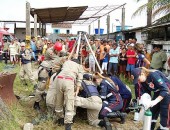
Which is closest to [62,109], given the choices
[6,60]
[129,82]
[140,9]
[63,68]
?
[63,68]

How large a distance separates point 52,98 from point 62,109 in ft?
1.24

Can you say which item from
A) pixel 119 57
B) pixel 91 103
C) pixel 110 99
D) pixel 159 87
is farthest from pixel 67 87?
pixel 119 57

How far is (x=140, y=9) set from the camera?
14.5 meters

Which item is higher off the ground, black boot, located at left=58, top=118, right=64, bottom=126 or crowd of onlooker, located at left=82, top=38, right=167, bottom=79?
crowd of onlooker, located at left=82, top=38, right=167, bottom=79

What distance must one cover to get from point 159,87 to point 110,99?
2.05 meters

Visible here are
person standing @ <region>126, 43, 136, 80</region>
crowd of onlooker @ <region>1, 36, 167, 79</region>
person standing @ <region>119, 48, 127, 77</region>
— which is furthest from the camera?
person standing @ <region>119, 48, 127, 77</region>

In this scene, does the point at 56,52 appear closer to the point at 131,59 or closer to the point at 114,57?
the point at 131,59

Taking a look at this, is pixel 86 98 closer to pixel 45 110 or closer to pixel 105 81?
pixel 105 81

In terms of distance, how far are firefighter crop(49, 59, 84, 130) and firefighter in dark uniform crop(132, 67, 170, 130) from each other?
136 cm

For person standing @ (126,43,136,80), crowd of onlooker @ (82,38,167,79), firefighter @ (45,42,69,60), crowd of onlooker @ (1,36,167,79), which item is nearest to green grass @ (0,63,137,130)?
firefighter @ (45,42,69,60)

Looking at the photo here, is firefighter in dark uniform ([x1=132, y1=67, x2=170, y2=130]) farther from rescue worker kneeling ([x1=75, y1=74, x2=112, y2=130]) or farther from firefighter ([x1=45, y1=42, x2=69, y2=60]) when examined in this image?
firefighter ([x1=45, y1=42, x2=69, y2=60])

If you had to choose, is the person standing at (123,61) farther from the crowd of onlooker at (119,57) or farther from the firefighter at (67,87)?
the firefighter at (67,87)

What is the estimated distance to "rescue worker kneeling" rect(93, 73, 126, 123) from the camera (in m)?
6.80

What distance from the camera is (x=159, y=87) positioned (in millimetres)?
5008
